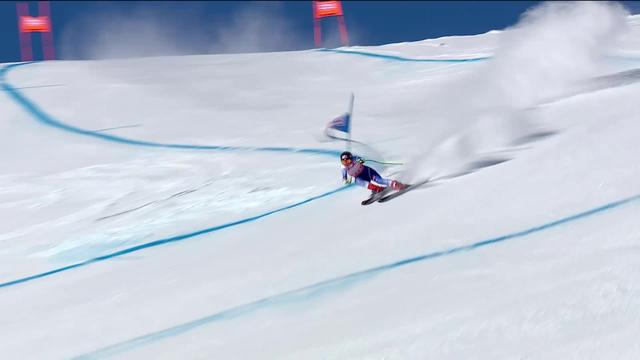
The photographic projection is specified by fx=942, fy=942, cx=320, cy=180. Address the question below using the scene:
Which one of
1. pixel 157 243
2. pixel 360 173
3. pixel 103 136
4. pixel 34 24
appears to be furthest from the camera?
pixel 34 24

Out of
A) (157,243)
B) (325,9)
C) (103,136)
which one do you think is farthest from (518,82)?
(325,9)

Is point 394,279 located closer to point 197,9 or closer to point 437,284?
point 437,284

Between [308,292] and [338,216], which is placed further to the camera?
[338,216]

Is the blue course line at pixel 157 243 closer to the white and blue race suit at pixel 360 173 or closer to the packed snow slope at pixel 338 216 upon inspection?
the packed snow slope at pixel 338 216

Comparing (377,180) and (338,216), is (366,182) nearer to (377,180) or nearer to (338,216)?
(377,180)

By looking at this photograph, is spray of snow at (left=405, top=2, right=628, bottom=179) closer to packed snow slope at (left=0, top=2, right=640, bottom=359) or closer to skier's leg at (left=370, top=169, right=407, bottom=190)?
packed snow slope at (left=0, top=2, right=640, bottom=359)

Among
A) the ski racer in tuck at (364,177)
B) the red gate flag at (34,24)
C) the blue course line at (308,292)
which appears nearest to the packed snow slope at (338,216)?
the blue course line at (308,292)
